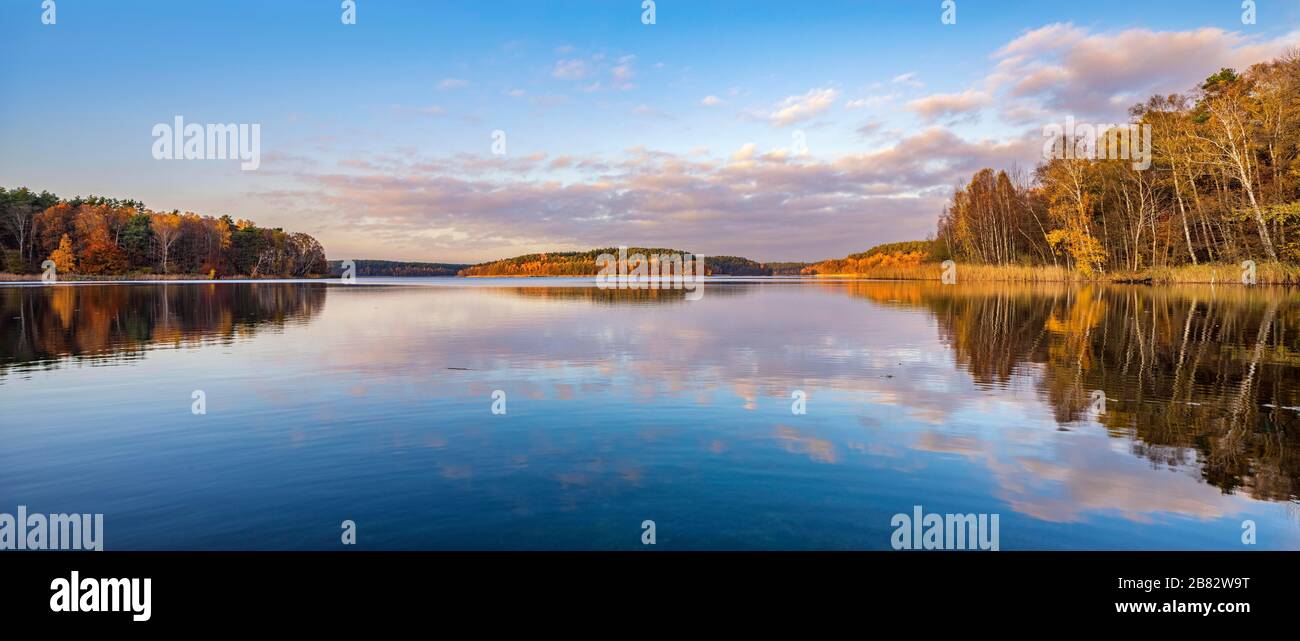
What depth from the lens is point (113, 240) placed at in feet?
439

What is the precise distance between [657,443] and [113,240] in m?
165

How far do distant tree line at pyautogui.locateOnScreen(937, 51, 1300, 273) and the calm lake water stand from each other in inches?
1689

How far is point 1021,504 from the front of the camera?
7.04 metres

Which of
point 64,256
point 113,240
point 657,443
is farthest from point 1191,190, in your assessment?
point 113,240

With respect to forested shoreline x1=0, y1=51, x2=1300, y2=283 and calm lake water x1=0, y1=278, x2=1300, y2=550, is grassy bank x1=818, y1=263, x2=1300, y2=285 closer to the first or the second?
forested shoreline x1=0, y1=51, x2=1300, y2=283

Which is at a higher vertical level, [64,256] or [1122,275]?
[64,256]

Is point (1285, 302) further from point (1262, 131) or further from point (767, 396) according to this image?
point (767, 396)

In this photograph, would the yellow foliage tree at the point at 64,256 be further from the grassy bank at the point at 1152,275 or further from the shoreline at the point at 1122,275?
the grassy bank at the point at 1152,275

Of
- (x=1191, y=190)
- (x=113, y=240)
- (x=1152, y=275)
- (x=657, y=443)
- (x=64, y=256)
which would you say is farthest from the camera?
(x=113, y=240)

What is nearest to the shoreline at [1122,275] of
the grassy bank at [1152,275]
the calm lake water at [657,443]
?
the grassy bank at [1152,275]

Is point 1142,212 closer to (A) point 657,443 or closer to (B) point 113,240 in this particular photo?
(A) point 657,443

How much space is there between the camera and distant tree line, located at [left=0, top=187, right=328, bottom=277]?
4792 inches

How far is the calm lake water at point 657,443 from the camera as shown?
653 cm

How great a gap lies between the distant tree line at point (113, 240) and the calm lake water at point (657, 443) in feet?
443
